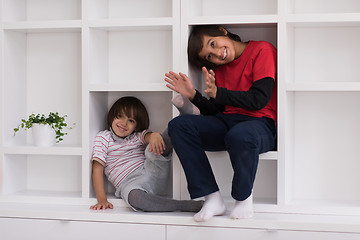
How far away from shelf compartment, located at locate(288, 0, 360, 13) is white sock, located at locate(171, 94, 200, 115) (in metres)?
0.55

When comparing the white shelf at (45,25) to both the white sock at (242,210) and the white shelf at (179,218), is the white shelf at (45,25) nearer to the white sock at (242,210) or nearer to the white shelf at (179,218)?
the white shelf at (179,218)

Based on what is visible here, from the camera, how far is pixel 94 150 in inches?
87.6

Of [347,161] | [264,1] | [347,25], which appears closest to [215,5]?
[264,1]

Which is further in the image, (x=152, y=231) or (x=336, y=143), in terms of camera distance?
(x=336, y=143)

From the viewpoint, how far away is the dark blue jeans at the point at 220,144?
1887 millimetres

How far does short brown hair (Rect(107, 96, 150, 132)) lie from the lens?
7.48 ft

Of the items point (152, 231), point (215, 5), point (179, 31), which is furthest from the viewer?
point (215, 5)

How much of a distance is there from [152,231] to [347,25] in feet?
3.67

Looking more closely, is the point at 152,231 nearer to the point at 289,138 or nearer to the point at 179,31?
the point at 289,138

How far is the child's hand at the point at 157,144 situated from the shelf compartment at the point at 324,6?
74 cm

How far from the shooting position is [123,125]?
2271 mm

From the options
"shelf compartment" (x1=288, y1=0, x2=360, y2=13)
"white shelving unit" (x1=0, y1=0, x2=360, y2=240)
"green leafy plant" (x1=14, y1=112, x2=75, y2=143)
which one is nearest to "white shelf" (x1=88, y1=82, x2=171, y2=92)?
"white shelving unit" (x1=0, y1=0, x2=360, y2=240)

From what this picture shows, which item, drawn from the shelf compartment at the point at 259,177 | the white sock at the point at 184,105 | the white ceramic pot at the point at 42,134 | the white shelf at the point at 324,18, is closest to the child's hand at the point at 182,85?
the white sock at the point at 184,105

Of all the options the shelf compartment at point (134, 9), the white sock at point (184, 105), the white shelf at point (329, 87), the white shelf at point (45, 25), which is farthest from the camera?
the shelf compartment at point (134, 9)
